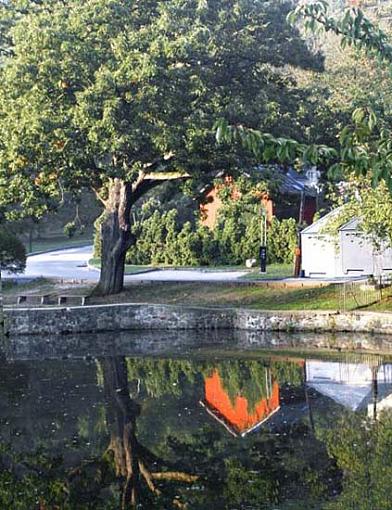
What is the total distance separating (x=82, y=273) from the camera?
40812 millimetres

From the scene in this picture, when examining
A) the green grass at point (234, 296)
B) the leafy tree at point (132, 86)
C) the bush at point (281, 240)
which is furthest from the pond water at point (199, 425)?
the bush at point (281, 240)

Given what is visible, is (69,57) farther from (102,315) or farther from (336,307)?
(336,307)

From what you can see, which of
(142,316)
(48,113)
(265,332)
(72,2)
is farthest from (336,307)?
(72,2)

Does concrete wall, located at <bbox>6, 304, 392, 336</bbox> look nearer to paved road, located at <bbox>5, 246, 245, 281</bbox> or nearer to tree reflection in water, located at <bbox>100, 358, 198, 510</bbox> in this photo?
paved road, located at <bbox>5, 246, 245, 281</bbox>

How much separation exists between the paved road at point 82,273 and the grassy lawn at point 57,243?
13511 mm

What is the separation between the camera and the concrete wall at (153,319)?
2689cm

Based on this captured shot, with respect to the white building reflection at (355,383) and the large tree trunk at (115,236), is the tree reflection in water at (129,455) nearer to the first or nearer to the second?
the white building reflection at (355,383)

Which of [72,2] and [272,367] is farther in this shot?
[72,2]

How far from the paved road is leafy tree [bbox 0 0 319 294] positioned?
779 cm

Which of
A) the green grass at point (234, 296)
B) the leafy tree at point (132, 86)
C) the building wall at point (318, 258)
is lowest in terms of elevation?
the green grass at point (234, 296)

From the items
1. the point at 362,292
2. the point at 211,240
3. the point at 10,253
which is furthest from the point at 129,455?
the point at 211,240

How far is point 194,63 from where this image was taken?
28.0 meters

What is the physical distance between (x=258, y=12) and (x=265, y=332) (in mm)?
9594

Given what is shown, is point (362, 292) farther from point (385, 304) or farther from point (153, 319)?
point (153, 319)
